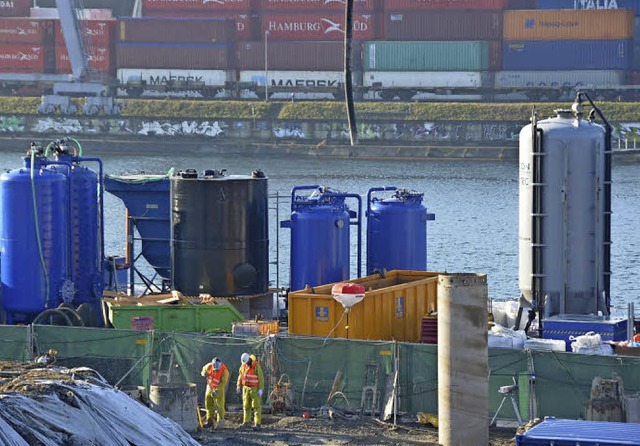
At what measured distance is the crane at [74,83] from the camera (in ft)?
393

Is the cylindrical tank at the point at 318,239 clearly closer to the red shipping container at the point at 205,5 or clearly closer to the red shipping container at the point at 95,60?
the red shipping container at the point at 205,5

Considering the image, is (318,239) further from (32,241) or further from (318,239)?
(32,241)

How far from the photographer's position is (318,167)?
99938 millimetres

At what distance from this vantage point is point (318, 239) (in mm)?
29094

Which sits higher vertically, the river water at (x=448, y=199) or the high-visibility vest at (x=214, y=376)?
the river water at (x=448, y=199)

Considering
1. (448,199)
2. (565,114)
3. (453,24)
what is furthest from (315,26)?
(565,114)

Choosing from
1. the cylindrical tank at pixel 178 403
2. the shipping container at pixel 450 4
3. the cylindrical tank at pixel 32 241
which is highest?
the shipping container at pixel 450 4

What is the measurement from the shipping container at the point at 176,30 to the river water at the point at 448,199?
18.3m

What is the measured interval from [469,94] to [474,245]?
64.3 metres

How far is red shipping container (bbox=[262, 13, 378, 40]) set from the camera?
425 ft

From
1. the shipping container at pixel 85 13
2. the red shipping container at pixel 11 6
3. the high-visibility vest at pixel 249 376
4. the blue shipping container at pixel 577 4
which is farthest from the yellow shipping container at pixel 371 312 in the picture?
the shipping container at pixel 85 13

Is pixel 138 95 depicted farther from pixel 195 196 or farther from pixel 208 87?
pixel 195 196

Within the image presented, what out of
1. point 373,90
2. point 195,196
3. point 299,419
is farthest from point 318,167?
point 299,419

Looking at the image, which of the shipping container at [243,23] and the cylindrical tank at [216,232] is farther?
the shipping container at [243,23]
